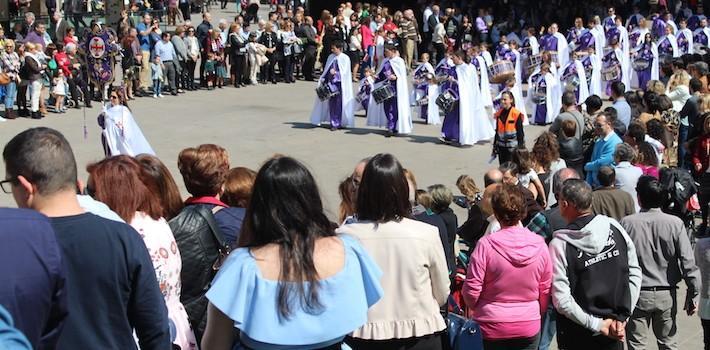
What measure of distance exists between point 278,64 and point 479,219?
18235mm

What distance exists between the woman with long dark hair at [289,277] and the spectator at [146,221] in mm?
1009

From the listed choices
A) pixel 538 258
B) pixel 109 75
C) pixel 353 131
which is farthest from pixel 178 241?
pixel 109 75

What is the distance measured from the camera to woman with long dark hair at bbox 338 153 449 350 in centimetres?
436

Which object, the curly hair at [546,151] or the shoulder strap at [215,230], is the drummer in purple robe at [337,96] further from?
the shoulder strap at [215,230]

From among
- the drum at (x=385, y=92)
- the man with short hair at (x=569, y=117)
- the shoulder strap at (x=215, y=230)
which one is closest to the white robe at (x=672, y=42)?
the drum at (x=385, y=92)

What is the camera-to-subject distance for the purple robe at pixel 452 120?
672 inches

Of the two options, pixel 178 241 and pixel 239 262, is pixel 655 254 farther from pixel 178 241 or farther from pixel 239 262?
pixel 239 262

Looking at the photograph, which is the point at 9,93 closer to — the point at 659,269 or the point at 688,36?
the point at 659,269

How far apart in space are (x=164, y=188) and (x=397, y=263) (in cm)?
123

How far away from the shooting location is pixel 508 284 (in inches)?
213

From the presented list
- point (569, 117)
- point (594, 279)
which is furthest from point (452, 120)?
point (594, 279)

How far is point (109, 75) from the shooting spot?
20453 millimetres

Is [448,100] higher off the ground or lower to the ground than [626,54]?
lower

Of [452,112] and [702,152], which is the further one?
[452,112]
